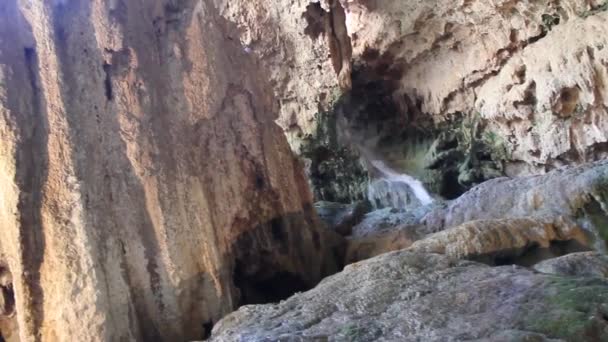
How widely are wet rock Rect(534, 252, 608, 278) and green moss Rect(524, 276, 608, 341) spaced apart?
27.5 inches

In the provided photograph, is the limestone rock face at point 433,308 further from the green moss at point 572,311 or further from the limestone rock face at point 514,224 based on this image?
the limestone rock face at point 514,224

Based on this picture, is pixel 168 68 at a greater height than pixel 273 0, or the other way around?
pixel 273 0

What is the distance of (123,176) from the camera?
517cm

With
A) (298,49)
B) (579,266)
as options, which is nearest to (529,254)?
(579,266)

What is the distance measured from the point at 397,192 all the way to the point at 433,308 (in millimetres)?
10090

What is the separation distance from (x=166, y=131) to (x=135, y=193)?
2.47 ft

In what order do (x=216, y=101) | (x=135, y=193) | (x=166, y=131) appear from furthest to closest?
(x=216, y=101), (x=166, y=131), (x=135, y=193)

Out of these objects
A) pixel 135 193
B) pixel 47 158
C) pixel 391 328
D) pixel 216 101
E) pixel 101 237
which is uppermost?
pixel 216 101

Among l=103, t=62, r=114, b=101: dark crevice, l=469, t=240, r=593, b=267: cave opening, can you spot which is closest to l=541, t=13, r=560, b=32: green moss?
l=469, t=240, r=593, b=267: cave opening

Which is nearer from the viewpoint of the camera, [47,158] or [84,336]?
[84,336]

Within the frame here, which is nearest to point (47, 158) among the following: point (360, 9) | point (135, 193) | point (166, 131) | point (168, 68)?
point (135, 193)

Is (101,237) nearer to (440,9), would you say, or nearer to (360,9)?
(440,9)

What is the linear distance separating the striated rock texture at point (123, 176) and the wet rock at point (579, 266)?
2861 millimetres

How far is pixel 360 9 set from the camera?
47.0 ft
